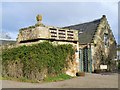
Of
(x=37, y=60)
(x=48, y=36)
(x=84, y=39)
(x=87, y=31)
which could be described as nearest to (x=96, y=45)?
(x=84, y=39)

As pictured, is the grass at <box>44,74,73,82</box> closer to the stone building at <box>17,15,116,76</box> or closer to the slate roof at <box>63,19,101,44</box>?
the stone building at <box>17,15,116,76</box>

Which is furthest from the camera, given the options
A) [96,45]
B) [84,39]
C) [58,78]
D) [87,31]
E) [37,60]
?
[87,31]

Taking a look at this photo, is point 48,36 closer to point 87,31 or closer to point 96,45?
point 96,45

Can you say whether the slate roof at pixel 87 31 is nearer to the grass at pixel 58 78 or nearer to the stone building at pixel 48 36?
the stone building at pixel 48 36

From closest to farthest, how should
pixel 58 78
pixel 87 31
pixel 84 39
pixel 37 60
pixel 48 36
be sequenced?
pixel 37 60, pixel 58 78, pixel 48 36, pixel 84 39, pixel 87 31

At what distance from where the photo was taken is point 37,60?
56.7 ft

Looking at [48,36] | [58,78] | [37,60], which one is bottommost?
[58,78]

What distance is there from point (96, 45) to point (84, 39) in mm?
1683

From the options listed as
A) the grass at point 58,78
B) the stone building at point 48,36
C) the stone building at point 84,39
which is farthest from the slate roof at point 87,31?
the grass at point 58,78

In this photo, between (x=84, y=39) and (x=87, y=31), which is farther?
(x=87, y=31)

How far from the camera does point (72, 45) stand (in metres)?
20.0

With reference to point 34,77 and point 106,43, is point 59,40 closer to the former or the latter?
point 34,77

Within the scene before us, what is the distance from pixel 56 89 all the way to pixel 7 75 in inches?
298

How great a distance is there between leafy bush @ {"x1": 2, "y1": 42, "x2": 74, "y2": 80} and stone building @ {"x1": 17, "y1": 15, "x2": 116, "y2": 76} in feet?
2.45
